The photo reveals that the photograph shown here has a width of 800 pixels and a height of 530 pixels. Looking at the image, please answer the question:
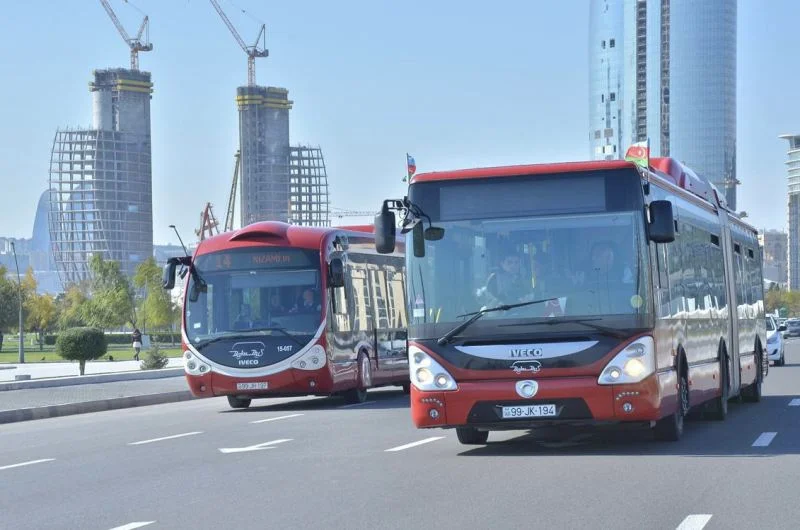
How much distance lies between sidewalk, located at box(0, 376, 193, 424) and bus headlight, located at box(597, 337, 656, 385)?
14.3 metres

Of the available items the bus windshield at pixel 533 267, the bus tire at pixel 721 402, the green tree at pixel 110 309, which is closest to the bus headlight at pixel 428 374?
the bus windshield at pixel 533 267

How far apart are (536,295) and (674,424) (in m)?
2.44

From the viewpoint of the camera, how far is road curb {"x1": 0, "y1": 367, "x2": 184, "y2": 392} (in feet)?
115

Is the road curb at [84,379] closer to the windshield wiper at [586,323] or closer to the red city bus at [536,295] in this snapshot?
the red city bus at [536,295]

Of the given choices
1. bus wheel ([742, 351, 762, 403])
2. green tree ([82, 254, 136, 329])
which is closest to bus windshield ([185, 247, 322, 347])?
bus wheel ([742, 351, 762, 403])

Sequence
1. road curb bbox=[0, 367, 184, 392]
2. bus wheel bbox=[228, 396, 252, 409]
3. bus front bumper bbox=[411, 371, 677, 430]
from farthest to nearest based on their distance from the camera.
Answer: road curb bbox=[0, 367, 184, 392] → bus wheel bbox=[228, 396, 252, 409] → bus front bumper bbox=[411, 371, 677, 430]

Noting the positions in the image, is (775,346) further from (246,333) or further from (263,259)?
(246,333)

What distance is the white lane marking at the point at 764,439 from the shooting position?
48.7 feet

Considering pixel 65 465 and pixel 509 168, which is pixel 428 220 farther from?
pixel 65 465

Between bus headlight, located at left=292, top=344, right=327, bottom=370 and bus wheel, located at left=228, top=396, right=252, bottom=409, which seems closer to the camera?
bus headlight, located at left=292, top=344, right=327, bottom=370

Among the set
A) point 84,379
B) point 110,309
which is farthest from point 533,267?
point 110,309

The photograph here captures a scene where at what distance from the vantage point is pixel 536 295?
13.6 metres

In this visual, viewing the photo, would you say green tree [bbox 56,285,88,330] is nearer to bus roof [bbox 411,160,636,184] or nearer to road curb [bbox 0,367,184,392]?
road curb [bbox 0,367,184,392]

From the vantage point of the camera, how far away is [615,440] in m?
15.5
